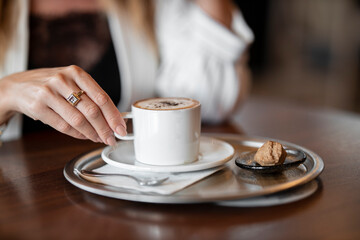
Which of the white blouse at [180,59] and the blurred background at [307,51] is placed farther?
the blurred background at [307,51]

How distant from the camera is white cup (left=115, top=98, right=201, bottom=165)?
628 millimetres

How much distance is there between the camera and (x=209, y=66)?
1.35 meters

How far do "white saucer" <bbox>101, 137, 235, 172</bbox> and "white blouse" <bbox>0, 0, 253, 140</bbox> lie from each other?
18.5 inches

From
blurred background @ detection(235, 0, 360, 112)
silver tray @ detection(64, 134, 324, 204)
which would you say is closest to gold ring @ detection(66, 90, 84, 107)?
silver tray @ detection(64, 134, 324, 204)

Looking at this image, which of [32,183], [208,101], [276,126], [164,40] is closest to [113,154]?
[32,183]

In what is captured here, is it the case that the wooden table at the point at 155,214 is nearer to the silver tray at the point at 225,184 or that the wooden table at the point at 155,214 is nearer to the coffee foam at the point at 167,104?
the silver tray at the point at 225,184

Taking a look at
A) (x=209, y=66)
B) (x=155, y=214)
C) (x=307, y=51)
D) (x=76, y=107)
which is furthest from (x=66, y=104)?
(x=307, y=51)

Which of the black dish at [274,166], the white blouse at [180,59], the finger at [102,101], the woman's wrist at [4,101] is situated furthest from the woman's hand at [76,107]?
the white blouse at [180,59]

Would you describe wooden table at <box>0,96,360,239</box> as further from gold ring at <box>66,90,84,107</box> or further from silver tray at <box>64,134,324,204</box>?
gold ring at <box>66,90,84,107</box>

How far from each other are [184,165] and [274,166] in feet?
0.46

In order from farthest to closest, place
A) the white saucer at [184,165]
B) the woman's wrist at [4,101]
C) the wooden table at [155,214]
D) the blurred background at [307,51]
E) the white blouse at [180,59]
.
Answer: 1. the blurred background at [307,51]
2. the white blouse at [180,59]
3. the woman's wrist at [4,101]
4. the white saucer at [184,165]
5. the wooden table at [155,214]

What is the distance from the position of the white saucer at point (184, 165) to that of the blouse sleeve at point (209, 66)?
47cm

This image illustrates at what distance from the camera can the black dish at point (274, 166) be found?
61 cm

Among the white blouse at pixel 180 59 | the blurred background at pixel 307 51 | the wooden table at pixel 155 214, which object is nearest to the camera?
the wooden table at pixel 155 214
